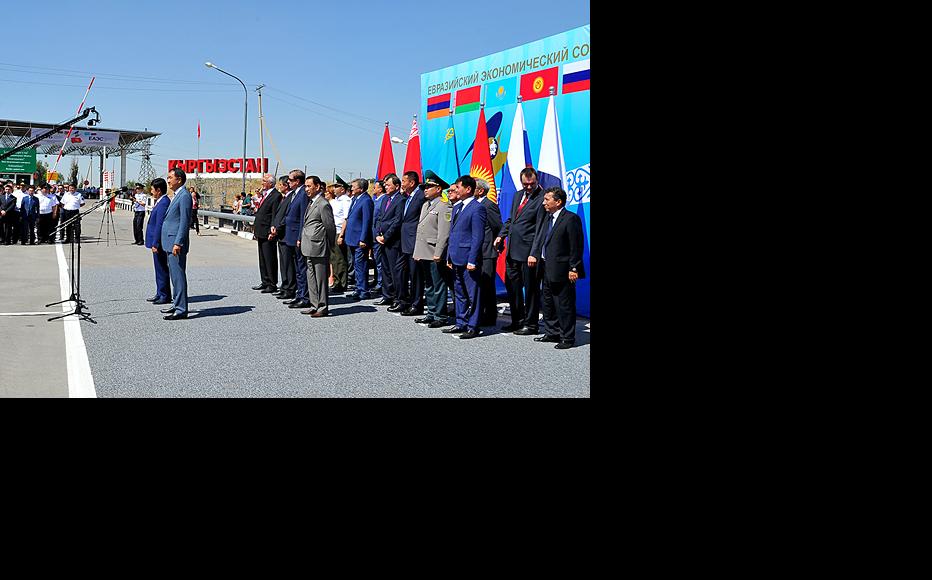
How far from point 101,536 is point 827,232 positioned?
3.07m

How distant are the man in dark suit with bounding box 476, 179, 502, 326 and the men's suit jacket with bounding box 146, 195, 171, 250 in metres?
4.02

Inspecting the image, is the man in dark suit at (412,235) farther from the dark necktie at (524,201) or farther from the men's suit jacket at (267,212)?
the men's suit jacket at (267,212)

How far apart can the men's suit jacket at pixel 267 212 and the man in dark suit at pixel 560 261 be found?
16.8ft

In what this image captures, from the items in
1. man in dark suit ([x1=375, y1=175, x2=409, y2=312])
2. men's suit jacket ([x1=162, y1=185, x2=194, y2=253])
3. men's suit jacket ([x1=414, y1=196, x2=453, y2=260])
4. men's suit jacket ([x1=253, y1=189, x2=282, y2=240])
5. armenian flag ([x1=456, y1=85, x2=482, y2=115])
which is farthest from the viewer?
armenian flag ([x1=456, y1=85, x2=482, y2=115])

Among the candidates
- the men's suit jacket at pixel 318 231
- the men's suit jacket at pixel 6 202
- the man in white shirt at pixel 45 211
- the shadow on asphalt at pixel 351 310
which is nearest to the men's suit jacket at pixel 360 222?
the shadow on asphalt at pixel 351 310

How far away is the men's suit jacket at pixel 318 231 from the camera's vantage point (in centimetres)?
981

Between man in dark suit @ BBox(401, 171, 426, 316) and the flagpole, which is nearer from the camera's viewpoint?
man in dark suit @ BBox(401, 171, 426, 316)

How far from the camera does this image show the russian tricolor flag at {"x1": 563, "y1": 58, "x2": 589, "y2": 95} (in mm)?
10102

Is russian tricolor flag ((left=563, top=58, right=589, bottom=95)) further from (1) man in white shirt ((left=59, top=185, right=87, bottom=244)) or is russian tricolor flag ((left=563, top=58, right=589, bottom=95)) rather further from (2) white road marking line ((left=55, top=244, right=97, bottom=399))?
(1) man in white shirt ((left=59, top=185, right=87, bottom=244))

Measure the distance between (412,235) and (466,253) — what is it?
1773 mm

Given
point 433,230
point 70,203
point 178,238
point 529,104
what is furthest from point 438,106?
point 70,203

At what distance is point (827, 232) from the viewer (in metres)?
3.44

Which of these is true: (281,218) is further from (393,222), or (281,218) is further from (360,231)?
(393,222)

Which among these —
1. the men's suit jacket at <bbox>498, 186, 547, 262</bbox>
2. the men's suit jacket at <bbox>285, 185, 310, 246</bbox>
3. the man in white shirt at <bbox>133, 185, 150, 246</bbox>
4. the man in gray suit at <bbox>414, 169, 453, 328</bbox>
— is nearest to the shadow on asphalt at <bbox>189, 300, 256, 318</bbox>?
the men's suit jacket at <bbox>285, 185, 310, 246</bbox>
